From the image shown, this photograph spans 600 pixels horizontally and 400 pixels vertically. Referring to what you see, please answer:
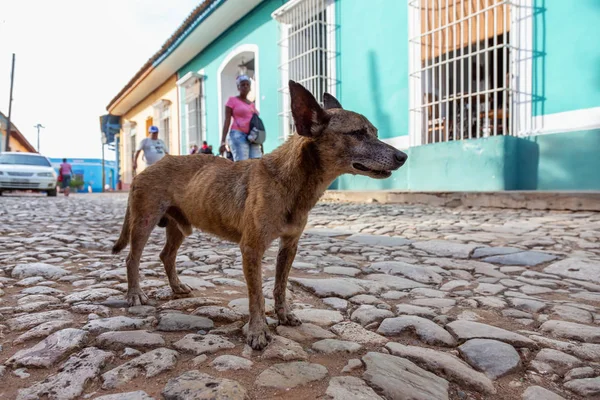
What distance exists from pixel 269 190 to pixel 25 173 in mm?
16161

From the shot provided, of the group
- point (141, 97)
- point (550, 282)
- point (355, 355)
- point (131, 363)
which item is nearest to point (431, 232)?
point (550, 282)

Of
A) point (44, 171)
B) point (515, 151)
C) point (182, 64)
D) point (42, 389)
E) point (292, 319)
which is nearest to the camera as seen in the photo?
point (42, 389)

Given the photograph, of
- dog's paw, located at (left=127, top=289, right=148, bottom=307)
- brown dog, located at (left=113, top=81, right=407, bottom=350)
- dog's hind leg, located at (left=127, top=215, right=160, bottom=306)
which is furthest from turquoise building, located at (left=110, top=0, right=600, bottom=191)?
dog's paw, located at (left=127, top=289, right=148, bottom=307)

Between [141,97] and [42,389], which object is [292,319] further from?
[141,97]

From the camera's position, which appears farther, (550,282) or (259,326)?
(550,282)

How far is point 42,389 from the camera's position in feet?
4.31

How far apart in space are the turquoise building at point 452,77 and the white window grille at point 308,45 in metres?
0.03

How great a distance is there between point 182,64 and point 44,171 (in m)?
6.76

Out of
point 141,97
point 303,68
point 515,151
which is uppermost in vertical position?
point 141,97

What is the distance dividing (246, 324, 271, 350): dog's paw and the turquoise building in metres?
6.24

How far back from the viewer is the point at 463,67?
755 centimetres

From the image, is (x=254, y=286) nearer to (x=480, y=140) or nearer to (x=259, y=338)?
(x=259, y=338)

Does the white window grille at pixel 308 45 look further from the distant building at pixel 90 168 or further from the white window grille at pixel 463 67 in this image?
the distant building at pixel 90 168

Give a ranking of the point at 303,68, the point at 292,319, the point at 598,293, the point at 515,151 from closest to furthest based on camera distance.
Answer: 1. the point at 292,319
2. the point at 598,293
3. the point at 515,151
4. the point at 303,68
